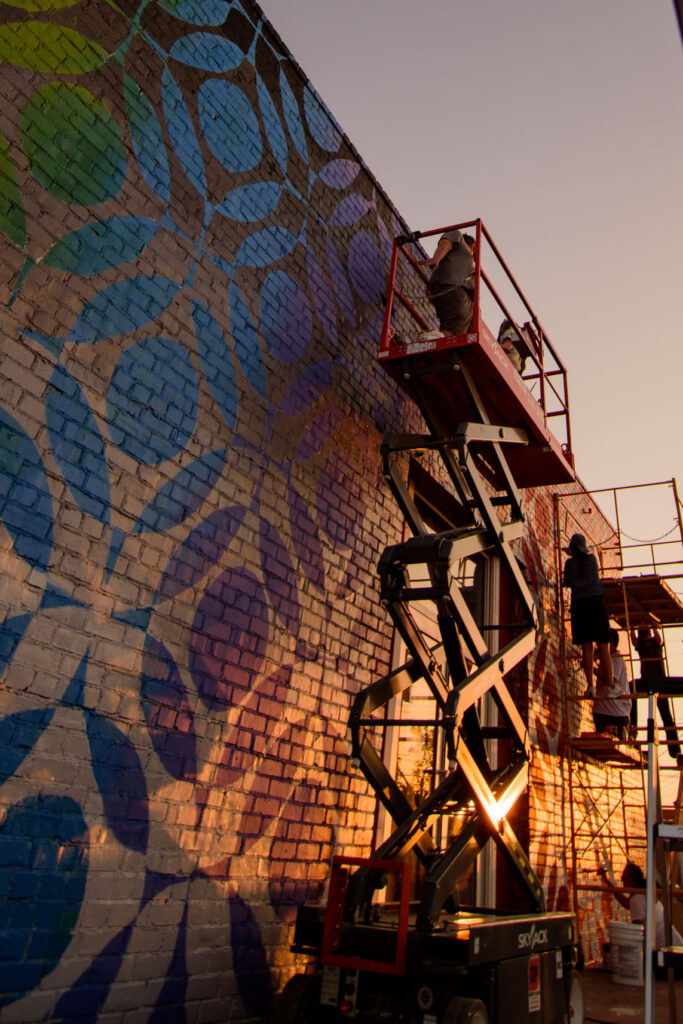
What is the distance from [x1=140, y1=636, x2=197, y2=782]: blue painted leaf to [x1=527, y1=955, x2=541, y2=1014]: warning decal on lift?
209 centimetres

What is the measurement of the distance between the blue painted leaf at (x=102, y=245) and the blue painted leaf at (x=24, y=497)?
100cm

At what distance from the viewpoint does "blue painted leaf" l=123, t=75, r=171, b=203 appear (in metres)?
4.39

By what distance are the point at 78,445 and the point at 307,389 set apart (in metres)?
2.13

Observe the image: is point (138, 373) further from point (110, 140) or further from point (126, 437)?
point (110, 140)

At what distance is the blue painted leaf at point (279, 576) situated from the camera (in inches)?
186

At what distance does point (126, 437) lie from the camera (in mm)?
3936

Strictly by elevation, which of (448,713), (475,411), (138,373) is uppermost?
(475,411)

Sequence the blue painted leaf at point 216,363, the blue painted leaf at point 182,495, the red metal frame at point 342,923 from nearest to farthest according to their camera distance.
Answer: the red metal frame at point 342,923 → the blue painted leaf at point 182,495 → the blue painted leaf at point 216,363

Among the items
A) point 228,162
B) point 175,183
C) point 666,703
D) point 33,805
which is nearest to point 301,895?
point 33,805

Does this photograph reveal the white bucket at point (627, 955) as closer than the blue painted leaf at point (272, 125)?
No

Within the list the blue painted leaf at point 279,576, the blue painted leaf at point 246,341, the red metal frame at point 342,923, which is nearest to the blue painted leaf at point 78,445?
the blue painted leaf at point 279,576

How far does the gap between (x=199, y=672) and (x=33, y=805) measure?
1.15 m

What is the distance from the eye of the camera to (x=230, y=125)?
520cm

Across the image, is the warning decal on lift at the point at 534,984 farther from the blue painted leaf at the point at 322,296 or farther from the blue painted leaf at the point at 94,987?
the blue painted leaf at the point at 322,296
